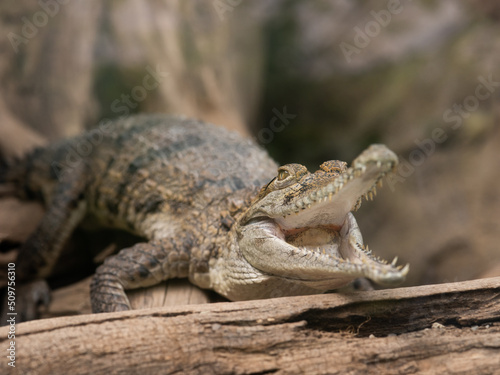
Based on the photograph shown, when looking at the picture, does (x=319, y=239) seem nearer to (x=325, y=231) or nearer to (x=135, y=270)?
(x=325, y=231)

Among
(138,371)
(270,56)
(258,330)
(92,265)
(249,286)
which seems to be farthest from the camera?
(270,56)

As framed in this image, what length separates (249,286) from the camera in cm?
279

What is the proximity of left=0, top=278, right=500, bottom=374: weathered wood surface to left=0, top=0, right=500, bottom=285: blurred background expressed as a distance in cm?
247

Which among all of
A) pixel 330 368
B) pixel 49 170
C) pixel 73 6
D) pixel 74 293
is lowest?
pixel 330 368

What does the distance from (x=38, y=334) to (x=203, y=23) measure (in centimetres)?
468

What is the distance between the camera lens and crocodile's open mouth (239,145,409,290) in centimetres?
209

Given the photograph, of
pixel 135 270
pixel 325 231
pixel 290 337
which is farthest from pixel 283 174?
pixel 135 270

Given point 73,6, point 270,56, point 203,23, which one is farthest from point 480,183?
point 73,6

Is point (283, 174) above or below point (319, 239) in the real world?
above

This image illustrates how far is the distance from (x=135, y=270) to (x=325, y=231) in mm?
1338

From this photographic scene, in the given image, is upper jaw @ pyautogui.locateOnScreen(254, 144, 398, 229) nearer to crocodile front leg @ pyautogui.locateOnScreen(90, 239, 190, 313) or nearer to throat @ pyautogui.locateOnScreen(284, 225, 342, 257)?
throat @ pyautogui.locateOnScreen(284, 225, 342, 257)

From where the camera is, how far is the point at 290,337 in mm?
2137

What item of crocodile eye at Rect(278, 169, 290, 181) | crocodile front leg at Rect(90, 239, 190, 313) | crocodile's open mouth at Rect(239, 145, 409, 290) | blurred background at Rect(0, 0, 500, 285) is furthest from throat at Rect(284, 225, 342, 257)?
blurred background at Rect(0, 0, 500, 285)

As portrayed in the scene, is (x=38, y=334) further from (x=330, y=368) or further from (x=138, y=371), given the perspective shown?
(x=330, y=368)
